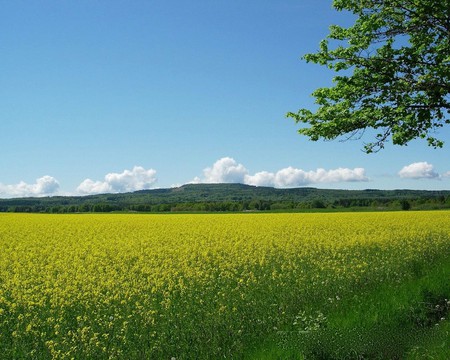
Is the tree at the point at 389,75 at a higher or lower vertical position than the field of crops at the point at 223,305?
higher

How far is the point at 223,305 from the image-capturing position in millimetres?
10844

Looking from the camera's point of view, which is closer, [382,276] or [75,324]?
[75,324]

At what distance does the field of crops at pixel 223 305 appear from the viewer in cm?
835

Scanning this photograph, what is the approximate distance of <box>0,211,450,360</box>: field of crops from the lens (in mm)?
8352

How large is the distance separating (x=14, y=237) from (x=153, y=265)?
42.8 ft

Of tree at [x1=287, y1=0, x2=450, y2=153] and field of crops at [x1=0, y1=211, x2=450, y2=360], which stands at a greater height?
tree at [x1=287, y1=0, x2=450, y2=153]

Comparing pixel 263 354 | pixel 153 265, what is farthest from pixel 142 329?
pixel 153 265

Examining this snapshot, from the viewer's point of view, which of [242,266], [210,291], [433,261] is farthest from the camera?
[433,261]

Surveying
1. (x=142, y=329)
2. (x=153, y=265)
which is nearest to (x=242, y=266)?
(x=153, y=265)

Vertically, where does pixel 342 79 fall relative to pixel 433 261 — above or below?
above

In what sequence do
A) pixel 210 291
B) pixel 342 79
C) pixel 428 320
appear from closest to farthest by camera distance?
pixel 428 320 < pixel 210 291 < pixel 342 79

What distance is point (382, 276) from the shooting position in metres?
14.6

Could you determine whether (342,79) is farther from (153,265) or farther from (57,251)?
(57,251)

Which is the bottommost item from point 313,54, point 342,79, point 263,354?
point 263,354
